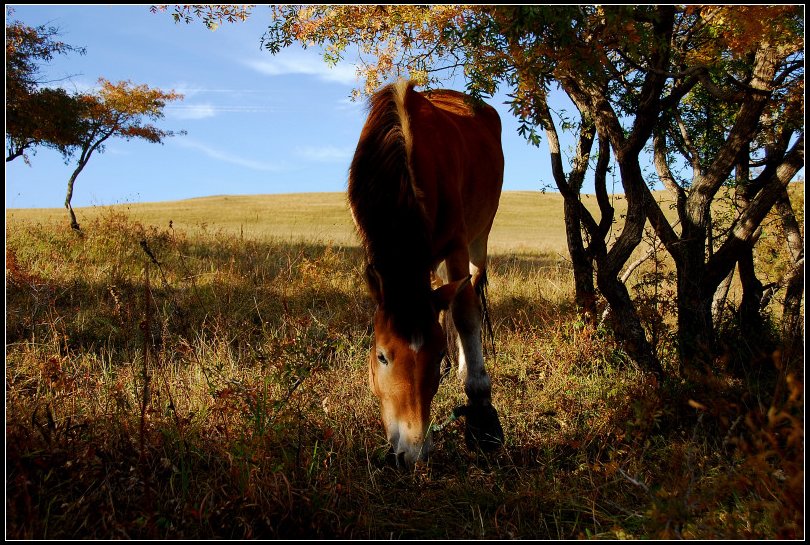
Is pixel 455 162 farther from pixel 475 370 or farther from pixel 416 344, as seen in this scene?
pixel 416 344

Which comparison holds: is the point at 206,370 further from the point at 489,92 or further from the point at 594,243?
the point at 594,243

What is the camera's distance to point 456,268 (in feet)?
15.9

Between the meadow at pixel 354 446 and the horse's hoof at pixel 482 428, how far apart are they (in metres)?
0.09

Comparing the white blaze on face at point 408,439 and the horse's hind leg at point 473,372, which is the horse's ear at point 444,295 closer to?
the horse's hind leg at point 473,372

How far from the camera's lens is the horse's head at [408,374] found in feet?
10.9

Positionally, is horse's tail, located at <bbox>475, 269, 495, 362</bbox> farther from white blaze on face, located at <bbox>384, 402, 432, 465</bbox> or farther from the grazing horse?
white blaze on face, located at <bbox>384, 402, 432, 465</bbox>

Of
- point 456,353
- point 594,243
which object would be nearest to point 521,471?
point 456,353

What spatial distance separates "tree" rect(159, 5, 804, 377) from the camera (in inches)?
159

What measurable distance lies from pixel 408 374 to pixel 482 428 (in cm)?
133

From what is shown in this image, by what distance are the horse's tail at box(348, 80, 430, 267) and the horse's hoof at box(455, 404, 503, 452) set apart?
152cm

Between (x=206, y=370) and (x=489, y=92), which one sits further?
(x=206, y=370)

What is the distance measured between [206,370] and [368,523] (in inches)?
93.8

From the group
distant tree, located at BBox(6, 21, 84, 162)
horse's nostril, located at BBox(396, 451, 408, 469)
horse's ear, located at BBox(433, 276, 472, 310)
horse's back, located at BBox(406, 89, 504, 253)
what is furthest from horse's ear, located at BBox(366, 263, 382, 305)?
distant tree, located at BBox(6, 21, 84, 162)

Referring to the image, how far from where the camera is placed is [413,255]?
3.57 meters
